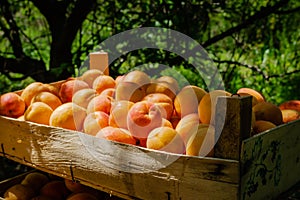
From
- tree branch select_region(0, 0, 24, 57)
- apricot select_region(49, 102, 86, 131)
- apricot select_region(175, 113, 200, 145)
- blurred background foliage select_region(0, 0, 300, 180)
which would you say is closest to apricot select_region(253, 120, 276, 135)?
apricot select_region(175, 113, 200, 145)

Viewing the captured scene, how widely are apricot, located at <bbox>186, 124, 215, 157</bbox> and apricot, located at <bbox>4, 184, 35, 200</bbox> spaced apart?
0.95 metres

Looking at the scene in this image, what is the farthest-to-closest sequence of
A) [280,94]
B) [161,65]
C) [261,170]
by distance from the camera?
[280,94] < [161,65] < [261,170]

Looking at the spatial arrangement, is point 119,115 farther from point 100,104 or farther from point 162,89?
point 162,89

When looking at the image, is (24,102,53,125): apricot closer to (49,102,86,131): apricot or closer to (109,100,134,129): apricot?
(49,102,86,131): apricot

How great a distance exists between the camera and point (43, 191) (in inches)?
73.5

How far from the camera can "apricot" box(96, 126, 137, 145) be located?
1369mm

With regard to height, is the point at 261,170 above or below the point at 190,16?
below

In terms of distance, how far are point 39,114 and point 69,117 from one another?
163 mm

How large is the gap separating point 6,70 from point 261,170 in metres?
2.30

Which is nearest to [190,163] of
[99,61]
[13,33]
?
[99,61]

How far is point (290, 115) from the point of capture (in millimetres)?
1538

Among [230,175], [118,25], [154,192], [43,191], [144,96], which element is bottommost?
[43,191]

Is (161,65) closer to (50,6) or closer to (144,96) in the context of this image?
(50,6)

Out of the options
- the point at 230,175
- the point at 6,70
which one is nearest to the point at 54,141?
the point at 230,175
